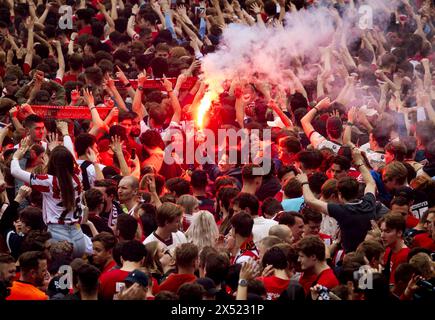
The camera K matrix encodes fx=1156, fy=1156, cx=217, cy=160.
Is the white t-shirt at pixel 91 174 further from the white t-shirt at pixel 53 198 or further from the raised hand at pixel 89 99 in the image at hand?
the raised hand at pixel 89 99

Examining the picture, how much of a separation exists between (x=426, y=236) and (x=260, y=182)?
7.48ft

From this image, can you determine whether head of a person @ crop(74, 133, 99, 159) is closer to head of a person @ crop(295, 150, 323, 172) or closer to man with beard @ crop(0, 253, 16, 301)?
head of a person @ crop(295, 150, 323, 172)

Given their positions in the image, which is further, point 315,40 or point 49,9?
point 49,9

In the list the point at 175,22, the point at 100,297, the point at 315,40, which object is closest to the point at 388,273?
the point at 100,297

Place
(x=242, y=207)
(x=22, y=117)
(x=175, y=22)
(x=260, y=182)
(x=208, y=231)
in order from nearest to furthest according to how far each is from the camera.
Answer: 1. (x=208, y=231)
2. (x=242, y=207)
3. (x=260, y=182)
4. (x=22, y=117)
5. (x=175, y=22)

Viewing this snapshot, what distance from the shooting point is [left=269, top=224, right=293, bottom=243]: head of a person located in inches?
430

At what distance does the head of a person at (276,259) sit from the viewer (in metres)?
10.0

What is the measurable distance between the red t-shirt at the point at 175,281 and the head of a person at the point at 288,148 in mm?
4483

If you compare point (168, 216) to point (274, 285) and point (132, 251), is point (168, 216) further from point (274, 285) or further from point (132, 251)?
point (274, 285)

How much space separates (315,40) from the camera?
18781mm

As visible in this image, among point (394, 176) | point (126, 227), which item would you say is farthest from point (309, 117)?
point (126, 227)

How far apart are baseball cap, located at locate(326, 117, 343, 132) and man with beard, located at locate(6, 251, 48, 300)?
531 centimetres

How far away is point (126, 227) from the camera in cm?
1112
